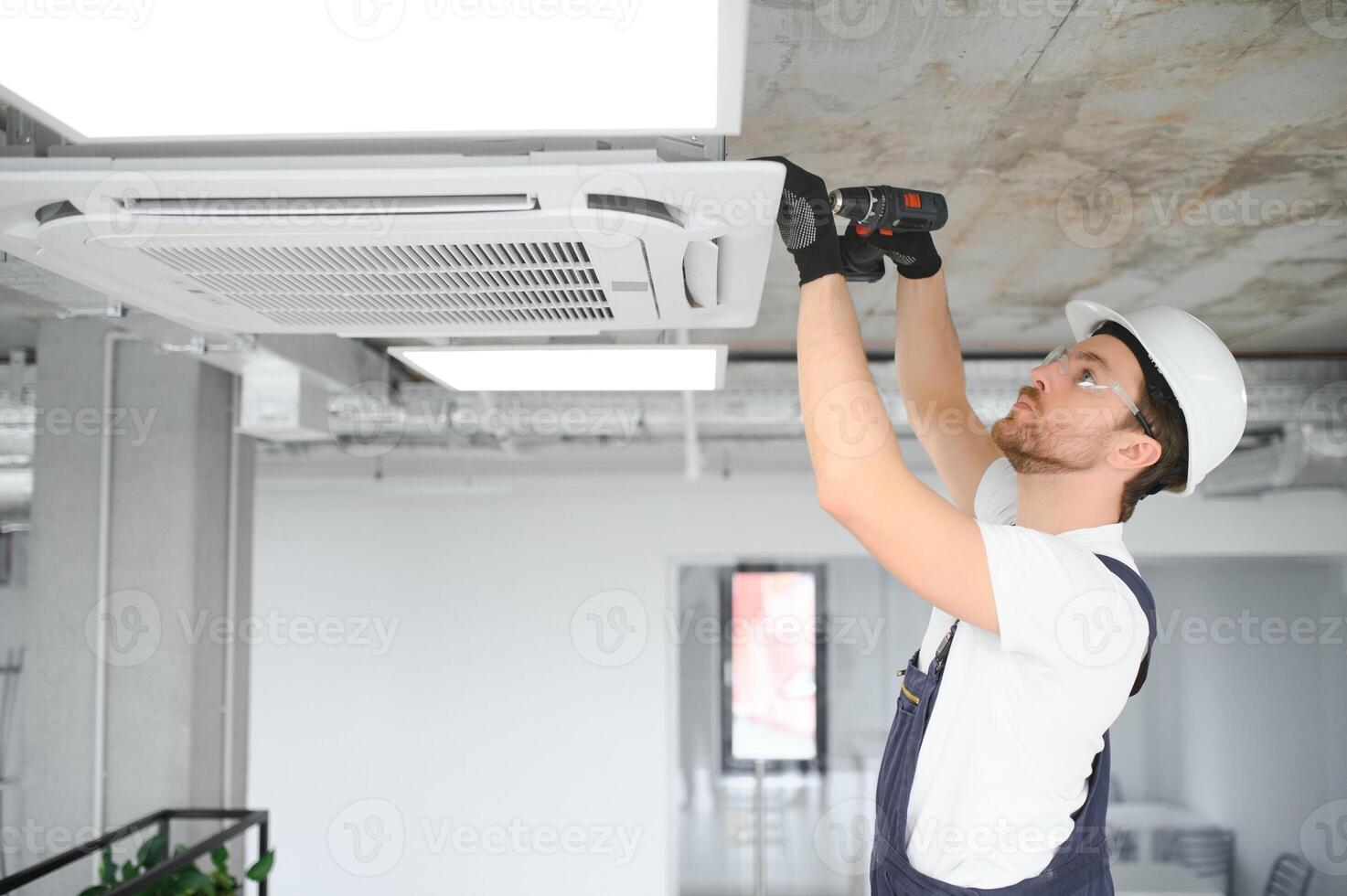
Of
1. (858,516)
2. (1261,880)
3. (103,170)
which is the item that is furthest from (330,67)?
(1261,880)

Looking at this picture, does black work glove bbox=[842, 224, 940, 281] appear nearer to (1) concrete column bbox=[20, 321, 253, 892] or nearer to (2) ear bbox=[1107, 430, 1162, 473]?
(2) ear bbox=[1107, 430, 1162, 473]

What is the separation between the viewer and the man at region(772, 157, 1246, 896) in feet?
3.82

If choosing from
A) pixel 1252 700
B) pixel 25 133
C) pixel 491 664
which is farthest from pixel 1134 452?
pixel 1252 700

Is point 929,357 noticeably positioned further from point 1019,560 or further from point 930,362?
point 1019,560

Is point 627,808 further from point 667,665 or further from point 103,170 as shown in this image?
point 103,170

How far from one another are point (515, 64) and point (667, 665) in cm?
518

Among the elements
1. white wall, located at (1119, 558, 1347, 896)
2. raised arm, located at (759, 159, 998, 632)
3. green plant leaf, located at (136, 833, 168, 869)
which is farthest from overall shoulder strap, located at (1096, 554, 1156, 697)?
white wall, located at (1119, 558, 1347, 896)

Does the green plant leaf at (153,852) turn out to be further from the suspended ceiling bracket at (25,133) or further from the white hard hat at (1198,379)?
the white hard hat at (1198,379)

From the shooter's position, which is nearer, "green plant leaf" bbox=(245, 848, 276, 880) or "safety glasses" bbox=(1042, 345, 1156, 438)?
"safety glasses" bbox=(1042, 345, 1156, 438)

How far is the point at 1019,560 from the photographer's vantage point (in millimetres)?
1200

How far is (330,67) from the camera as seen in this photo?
0.78 m

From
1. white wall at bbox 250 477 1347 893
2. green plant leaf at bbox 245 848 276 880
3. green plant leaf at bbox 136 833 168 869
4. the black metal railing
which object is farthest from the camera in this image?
white wall at bbox 250 477 1347 893

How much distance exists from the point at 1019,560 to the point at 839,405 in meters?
0.30

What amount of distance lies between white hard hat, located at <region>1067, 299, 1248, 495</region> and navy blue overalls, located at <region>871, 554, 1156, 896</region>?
229 millimetres
